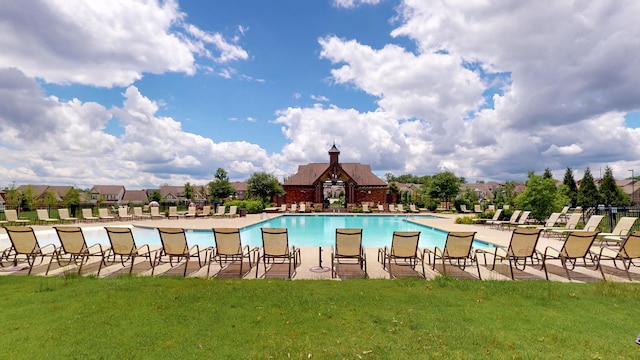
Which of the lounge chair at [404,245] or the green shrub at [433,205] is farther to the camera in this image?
the green shrub at [433,205]

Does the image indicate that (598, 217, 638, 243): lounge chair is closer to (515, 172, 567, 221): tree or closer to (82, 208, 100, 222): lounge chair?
(515, 172, 567, 221): tree

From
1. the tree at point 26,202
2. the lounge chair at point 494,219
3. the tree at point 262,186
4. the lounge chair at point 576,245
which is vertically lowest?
the lounge chair at point 494,219

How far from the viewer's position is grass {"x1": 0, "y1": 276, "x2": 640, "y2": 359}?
3.18 m

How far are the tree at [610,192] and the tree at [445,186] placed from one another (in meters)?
20.7

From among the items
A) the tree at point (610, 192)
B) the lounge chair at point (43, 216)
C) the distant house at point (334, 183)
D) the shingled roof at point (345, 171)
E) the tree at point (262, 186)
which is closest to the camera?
the lounge chair at point (43, 216)

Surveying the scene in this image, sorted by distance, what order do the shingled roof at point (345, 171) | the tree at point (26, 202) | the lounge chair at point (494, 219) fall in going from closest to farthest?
the lounge chair at point (494, 219) < the tree at point (26, 202) < the shingled roof at point (345, 171)

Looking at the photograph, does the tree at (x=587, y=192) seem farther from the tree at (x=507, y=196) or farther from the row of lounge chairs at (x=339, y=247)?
the row of lounge chairs at (x=339, y=247)

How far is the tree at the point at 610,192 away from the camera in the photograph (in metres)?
41.8

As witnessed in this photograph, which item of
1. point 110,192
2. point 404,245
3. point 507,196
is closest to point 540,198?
point 404,245

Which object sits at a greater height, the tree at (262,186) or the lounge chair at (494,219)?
the tree at (262,186)

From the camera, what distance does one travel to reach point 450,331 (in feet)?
11.8

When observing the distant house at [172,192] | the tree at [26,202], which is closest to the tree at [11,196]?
the tree at [26,202]

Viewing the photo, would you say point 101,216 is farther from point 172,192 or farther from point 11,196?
point 172,192

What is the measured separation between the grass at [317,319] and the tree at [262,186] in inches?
1161
